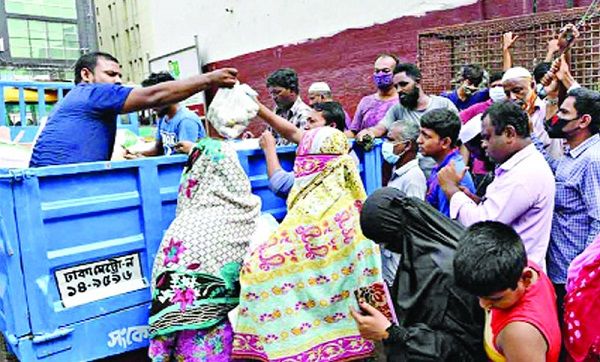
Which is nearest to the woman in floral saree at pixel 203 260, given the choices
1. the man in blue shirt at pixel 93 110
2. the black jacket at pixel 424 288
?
the man in blue shirt at pixel 93 110

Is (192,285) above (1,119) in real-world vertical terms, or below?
below

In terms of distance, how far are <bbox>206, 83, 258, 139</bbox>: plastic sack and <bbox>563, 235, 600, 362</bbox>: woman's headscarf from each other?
5.31 feet

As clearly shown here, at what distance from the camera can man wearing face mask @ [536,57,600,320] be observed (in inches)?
94.4

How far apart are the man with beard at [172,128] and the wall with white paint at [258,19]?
370 cm

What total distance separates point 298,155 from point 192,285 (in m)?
0.79

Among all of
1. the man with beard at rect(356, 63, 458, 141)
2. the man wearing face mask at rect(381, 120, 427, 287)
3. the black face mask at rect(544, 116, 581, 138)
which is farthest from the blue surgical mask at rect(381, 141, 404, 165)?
the black face mask at rect(544, 116, 581, 138)

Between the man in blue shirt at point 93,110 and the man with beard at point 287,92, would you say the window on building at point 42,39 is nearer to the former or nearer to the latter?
the man with beard at point 287,92

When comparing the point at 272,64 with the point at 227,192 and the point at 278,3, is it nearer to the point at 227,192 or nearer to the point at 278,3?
the point at 278,3

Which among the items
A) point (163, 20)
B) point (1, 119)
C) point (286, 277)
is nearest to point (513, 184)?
point (286, 277)

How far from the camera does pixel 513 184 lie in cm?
222

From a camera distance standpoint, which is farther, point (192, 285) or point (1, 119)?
point (1, 119)

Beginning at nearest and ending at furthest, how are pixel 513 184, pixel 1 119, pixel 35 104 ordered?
pixel 513 184
pixel 1 119
pixel 35 104

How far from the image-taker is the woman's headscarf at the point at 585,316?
1.55m

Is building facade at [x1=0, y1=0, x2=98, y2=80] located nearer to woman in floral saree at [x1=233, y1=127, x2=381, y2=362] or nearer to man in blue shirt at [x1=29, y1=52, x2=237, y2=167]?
man in blue shirt at [x1=29, y1=52, x2=237, y2=167]
